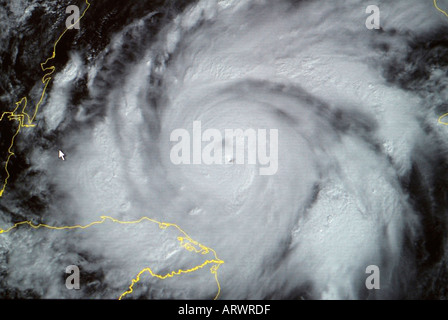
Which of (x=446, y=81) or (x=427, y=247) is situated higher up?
(x=446, y=81)

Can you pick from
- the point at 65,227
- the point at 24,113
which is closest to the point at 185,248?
the point at 65,227

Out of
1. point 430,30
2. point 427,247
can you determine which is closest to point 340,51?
point 430,30

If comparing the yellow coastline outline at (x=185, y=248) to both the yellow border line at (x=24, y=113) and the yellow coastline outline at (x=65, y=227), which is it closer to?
the yellow coastline outline at (x=65, y=227)

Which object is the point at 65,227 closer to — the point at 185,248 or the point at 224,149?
the point at 185,248

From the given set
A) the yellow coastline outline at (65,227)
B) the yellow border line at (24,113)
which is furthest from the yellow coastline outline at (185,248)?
the yellow border line at (24,113)

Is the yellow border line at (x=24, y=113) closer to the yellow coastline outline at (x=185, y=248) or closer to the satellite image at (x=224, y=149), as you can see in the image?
the satellite image at (x=224, y=149)

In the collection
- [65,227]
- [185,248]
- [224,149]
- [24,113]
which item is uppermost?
[24,113]

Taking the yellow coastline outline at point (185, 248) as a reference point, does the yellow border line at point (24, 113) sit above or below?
above

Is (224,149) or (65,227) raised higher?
(224,149)
